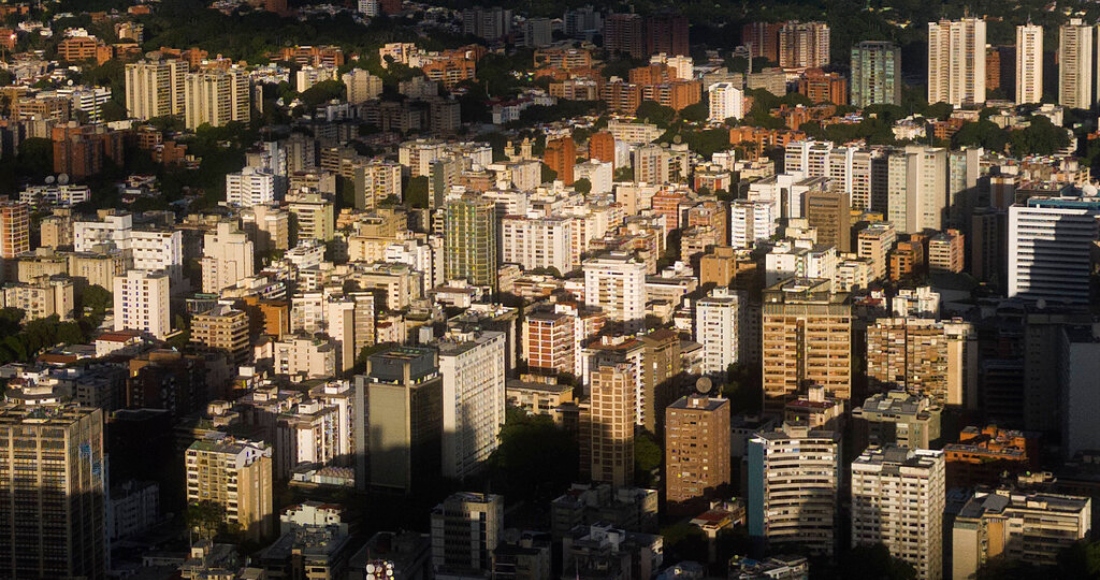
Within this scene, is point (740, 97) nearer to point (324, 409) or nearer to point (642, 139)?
point (642, 139)

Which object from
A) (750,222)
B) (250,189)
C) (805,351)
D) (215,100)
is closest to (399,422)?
(805,351)

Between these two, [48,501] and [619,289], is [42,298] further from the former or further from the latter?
[48,501]

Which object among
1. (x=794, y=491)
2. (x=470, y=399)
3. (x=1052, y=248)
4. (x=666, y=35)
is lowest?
(x=794, y=491)

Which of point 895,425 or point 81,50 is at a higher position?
point 81,50

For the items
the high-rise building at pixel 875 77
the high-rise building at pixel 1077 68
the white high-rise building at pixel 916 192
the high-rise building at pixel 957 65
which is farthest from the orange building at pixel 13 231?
the high-rise building at pixel 1077 68

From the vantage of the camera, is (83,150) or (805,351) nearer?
(805,351)

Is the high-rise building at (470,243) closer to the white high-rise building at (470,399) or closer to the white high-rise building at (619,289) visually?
the white high-rise building at (619,289)

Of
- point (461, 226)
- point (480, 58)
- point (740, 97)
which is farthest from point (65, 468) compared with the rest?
point (480, 58)
